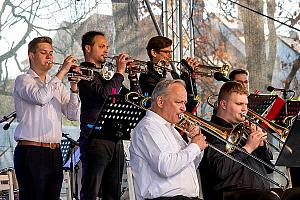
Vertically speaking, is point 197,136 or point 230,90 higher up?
point 230,90

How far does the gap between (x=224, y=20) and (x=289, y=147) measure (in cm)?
508

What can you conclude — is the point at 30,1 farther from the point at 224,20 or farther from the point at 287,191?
the point at 287,191

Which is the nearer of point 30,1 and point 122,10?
point 30,1

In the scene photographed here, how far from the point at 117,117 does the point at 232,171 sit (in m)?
0.98

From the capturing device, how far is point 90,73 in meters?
6.03

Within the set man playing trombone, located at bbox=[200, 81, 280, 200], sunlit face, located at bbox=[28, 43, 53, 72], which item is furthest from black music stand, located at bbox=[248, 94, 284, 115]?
sunlit face, located at bbox=[28, 43, 53, 72]

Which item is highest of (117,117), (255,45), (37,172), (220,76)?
(255,45)

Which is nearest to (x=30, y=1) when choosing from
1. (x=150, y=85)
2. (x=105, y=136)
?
(x=150, y=85)

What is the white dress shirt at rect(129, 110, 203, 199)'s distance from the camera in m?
4.74

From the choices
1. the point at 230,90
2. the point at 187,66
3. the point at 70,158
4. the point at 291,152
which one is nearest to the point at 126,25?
the point at 187,66

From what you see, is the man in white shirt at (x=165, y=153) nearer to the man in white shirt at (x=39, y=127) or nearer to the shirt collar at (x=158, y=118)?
the shirt collar at (x=158, y=118)

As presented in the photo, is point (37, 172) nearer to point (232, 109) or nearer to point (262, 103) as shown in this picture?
point (232, 109)

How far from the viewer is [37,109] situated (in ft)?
18.7

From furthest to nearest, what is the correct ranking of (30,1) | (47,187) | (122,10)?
1. (122,10)
2. (30,1)
3. (47,187)
